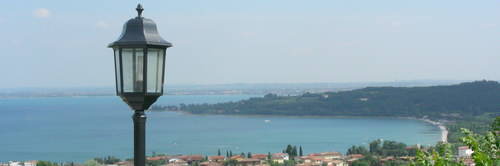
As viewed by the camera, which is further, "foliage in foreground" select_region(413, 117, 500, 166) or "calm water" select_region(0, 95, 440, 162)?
"calm water" select_region(0, 95, 440, 162)

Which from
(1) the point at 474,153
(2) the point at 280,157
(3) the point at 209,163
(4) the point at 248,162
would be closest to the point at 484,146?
(1) the point at 474,153

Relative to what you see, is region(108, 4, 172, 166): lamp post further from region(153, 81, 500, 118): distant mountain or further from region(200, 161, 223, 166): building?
region(153, 81, 500, 118): distant mountain

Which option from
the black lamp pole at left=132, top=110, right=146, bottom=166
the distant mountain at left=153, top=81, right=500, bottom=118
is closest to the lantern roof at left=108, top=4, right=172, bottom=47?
the black lamp pole at left=132, top=110, right=146, bottom=166

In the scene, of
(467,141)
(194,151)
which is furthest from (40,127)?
(467,141)

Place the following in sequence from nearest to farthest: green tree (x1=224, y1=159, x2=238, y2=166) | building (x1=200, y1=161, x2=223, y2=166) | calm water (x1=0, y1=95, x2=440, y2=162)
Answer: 1. building (x1=200, y1=161, x2=223, y2=166)
2. green tree (x1=224, y1=159, x2=238, y2=166)
3. calm water (x1=0, y1=95, x2=440, y2=162)

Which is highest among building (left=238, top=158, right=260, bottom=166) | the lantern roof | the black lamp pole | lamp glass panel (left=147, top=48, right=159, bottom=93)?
the lantern roof

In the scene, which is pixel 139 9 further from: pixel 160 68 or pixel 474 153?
pixel 474 153

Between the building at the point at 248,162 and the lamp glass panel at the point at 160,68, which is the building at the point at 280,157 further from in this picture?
the lamp glass panel at the point at 160,68
